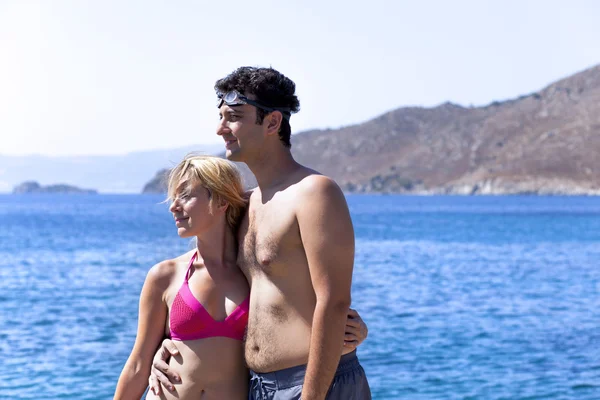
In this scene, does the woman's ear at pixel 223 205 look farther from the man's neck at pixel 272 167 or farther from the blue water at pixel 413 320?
the blue water at pixel 413 320

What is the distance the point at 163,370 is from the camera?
4312mm

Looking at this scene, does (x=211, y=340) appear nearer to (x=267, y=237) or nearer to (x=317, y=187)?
(x=267, y=237)

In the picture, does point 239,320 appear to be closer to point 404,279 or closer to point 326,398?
point 326,398

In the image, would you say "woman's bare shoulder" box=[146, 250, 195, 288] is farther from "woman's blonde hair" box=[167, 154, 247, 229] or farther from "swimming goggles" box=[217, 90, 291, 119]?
"swimming goggles" box=[217, 90, 291, 119]

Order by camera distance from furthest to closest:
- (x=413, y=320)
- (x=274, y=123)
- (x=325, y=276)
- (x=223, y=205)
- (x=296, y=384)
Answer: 1. (x=413, y=320)
2. (x=223, y=205)
3. (x=274, y=123)
4. (x=296, y=384)
5. (x=325, y=276)

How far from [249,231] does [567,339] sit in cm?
1959

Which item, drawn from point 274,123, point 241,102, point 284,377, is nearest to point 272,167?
point 274,123

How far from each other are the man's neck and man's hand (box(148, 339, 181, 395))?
0.95 m

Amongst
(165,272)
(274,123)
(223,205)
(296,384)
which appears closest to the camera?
(296,384)

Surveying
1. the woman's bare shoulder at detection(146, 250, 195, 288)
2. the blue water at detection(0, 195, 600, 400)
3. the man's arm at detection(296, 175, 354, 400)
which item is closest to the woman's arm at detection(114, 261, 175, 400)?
the woman's bare shoulder at detection(146, 250, 195, 288)

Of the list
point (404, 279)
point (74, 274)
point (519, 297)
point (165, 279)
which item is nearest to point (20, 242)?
point (74, 274)

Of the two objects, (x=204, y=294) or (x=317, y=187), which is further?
(x=204, y=294)

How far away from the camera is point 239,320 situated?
4.21 meters

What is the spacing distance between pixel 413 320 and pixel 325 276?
22.5m
